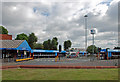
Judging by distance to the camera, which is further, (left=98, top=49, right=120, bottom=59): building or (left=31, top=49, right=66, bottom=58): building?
(left=31, top=49, right=66, bottom=58): building

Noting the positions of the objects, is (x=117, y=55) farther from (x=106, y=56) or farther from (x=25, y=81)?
(x=25, y=81)

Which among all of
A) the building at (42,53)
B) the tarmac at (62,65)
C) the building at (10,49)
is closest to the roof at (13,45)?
the building at (10,49)

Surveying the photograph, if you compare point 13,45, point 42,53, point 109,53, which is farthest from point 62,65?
point 42,53

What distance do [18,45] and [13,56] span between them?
2.77m

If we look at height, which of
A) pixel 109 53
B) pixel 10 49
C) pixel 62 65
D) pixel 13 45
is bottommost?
pixel 62 65

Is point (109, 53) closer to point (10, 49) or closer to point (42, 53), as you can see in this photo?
point (42, 53)

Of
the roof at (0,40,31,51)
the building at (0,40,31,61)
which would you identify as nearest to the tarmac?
the building at (0,40,31,61)

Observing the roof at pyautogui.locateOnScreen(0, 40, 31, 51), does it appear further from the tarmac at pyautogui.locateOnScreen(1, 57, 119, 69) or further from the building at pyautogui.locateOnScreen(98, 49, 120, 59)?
the building at pyautogui.locateOnScreen(98, 49, 120, 59)

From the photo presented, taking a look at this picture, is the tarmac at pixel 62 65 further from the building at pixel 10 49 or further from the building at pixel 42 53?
the building at pixel 42 53

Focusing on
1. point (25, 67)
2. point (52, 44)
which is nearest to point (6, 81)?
point (25, 67)

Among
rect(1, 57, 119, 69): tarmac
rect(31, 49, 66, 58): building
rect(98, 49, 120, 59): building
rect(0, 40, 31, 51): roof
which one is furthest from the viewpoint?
rect(31, 49, 66, 58): building

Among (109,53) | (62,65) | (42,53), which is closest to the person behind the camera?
(62,65)

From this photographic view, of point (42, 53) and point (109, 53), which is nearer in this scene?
point (109, 53)

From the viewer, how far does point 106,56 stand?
41469 mm
